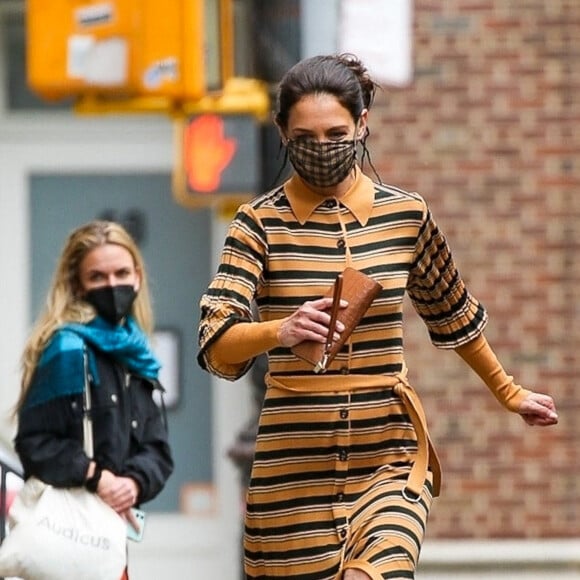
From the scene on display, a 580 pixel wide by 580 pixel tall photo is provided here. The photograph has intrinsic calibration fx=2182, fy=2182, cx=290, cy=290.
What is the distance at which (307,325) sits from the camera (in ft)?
15.8

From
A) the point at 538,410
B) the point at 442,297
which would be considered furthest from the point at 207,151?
the point at 538,410

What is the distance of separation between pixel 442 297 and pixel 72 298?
1712 mm

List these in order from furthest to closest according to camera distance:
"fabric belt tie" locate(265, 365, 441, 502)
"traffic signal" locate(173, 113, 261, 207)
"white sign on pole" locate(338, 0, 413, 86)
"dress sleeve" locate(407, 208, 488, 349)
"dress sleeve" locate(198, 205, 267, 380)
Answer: "traffic signal" locate(173, 113, 261, 207) < "white sign on pole" locate(338, 0, 413, 86) < "dress sleeve" locate(407, 208, 488, 349) < "fabric belt tie" locate(265, 365, 441, 502) < "dress sleeve" locate(198, 205, 267, 380)

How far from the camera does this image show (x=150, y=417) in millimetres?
6891

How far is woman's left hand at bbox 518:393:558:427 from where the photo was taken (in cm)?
550

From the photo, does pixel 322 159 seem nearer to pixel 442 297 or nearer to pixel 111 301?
pixel 442 297

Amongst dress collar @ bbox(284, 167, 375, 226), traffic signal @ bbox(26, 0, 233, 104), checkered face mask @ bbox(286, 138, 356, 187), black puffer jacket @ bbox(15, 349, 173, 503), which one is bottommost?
black puffer jacket @ bbox(15, 349, 173, 503)

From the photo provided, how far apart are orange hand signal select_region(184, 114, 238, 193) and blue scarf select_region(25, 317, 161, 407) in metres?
3.58

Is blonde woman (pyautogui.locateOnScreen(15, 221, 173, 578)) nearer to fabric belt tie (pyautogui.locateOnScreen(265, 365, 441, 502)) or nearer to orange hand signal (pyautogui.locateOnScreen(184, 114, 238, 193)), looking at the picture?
fabric belt tie (pyautogui.locateOnScreen(265, 365, 441, 502))

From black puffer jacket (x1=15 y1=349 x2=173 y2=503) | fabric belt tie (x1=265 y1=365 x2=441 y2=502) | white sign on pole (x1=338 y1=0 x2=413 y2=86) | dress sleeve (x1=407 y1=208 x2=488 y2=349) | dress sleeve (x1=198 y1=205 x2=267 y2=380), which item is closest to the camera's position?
dress sleeve (x1=198 y1=205 x2=267 y2=380)

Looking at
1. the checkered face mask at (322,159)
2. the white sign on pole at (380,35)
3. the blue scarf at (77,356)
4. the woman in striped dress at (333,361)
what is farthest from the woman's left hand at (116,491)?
the white sign on pole at (380,35)

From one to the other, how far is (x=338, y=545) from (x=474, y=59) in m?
5.94

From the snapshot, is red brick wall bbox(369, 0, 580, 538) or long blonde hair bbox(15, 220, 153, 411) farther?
red brick wall bbox(369, 0, 580, 538)

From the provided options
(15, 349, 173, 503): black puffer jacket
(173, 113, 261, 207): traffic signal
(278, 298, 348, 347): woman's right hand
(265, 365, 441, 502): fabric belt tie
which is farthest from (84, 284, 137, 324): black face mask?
(173, 113, 261, 207): traffic signal
